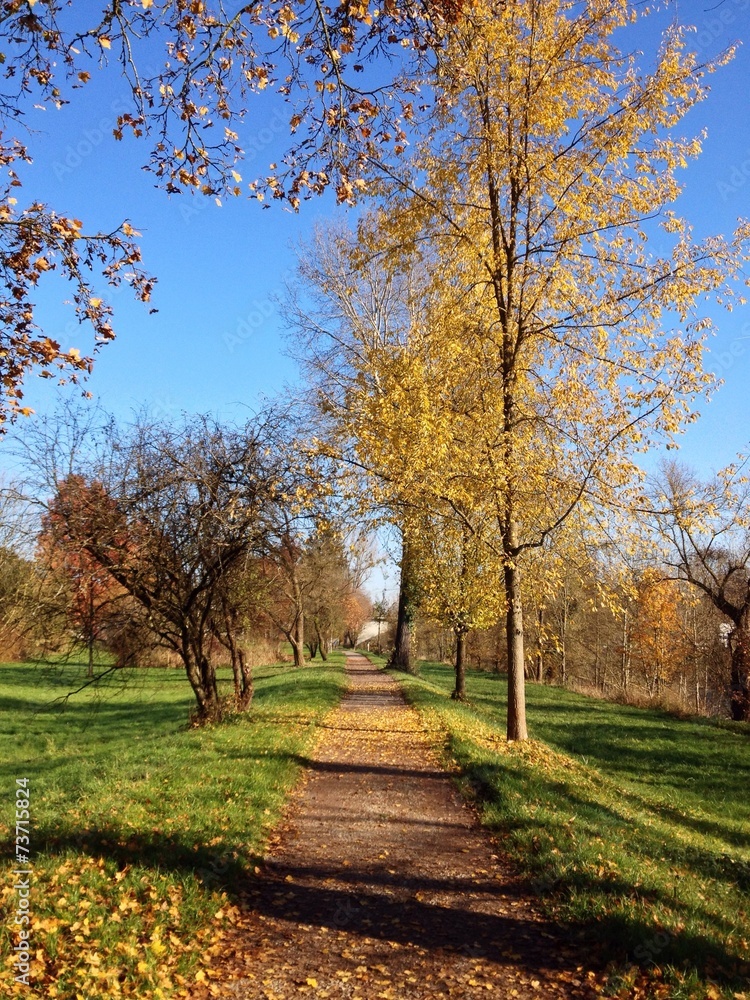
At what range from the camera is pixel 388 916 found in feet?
16.1

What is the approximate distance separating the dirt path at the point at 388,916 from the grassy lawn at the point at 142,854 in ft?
0.91

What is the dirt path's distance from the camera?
160 inches

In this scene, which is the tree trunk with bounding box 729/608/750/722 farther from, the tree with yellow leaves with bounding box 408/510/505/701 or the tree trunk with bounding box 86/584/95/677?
the tree trunk with bounding box 86/584/95/677

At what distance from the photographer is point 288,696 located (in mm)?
17016

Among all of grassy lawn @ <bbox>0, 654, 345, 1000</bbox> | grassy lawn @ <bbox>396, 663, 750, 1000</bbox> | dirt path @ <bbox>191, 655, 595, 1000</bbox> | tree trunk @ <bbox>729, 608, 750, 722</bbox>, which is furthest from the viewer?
tree trunk @ <bbox>729, 608, 750, 722</bbox>

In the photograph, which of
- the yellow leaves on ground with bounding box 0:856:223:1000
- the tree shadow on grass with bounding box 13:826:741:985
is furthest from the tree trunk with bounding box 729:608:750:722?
the yellow leaves on ground with bounding box 0:856:223:1000

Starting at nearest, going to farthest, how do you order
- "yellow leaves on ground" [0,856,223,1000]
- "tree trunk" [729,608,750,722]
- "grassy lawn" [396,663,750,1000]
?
1. "yellow leaves on ground" [0,856,223,1000]
2. "grassy lawn" [396,663,750,1000]
3. "tree trunk" [729,608,750,722]

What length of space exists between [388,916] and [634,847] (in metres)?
2.75

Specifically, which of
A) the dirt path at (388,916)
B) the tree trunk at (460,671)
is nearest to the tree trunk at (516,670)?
the dirt path at (388,916)

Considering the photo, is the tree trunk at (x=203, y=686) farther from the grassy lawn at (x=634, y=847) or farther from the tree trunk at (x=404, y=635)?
the tree trunk at (x=404, y=635)

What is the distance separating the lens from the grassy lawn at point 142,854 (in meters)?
3.86

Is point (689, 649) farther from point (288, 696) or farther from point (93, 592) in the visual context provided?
point (93, 592)

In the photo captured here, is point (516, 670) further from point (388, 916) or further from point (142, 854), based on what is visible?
point (142, 854)

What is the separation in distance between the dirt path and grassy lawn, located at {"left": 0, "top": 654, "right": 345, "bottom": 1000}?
0.28 meters
